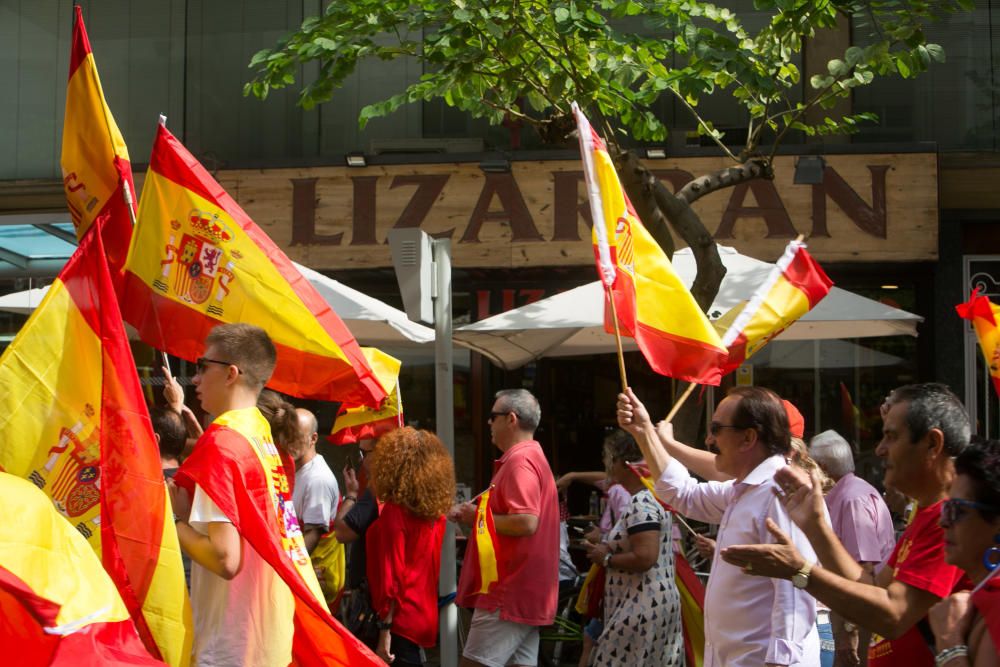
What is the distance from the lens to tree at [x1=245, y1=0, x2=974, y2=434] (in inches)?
298

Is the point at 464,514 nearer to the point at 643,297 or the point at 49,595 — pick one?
the point at 643,297

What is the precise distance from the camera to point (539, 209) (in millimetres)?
12117

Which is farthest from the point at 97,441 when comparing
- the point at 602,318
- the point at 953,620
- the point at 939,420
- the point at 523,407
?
the point at 602,318

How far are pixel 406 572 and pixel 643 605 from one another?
128 cm

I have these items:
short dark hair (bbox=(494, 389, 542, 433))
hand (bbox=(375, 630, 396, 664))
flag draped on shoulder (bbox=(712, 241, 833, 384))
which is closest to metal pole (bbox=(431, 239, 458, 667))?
hand (bbox=(375, 630, 396, 664))

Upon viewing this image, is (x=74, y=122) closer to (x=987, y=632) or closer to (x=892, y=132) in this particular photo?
(x=987, y=632)

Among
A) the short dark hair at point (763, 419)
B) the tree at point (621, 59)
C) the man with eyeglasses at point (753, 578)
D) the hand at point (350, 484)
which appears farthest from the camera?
the hand at point (350, 484)

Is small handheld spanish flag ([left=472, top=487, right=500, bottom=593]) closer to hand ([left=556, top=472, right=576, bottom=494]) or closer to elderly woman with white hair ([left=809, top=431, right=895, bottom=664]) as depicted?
elderly woman with white hair ([left=809, top=431, right=895, bottom=664])

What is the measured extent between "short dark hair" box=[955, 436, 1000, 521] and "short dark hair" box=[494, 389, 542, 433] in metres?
3.95

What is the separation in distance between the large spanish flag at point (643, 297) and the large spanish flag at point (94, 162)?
2014 millimetres

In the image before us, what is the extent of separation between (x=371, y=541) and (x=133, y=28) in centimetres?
915

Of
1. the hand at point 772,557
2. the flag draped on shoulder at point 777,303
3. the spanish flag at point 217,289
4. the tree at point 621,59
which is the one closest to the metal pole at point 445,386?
the spanish flag at point 217,289

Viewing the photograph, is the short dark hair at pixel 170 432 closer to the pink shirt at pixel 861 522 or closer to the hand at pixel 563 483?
the pink shirt at pixel 861 522

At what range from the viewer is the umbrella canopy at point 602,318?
8430 mm
